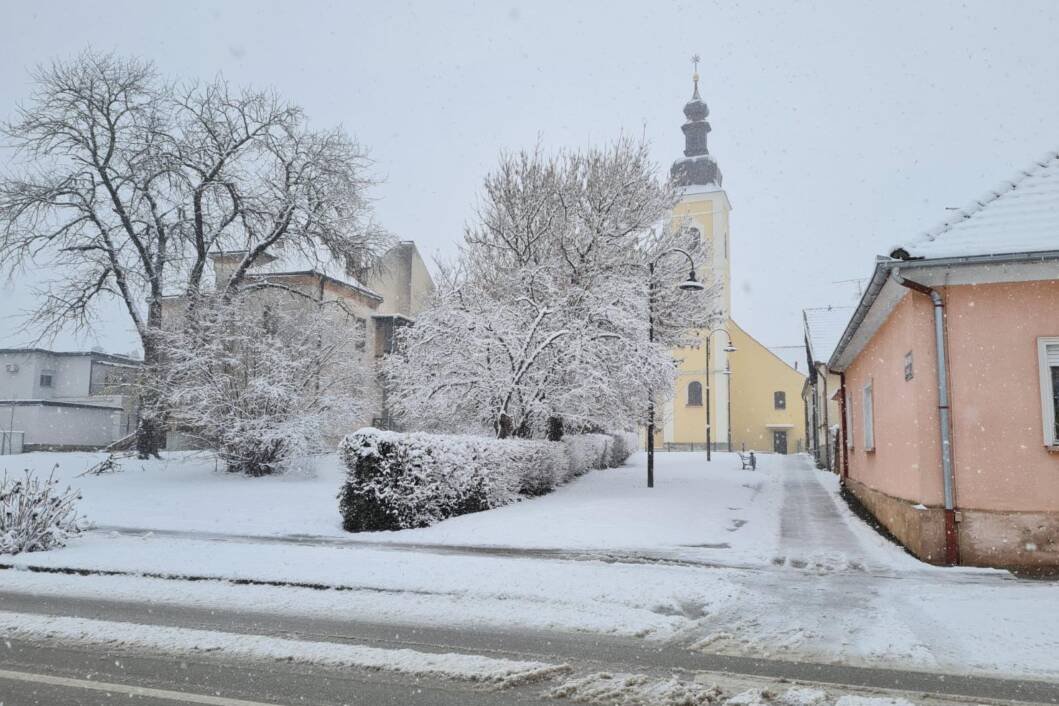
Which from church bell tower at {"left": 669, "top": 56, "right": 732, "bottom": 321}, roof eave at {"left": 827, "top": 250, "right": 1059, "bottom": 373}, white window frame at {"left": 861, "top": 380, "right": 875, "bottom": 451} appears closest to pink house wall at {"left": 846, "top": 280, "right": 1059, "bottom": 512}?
roof eave at {"left": 827, "top": 250, "right": 1059, "bottom": 373}

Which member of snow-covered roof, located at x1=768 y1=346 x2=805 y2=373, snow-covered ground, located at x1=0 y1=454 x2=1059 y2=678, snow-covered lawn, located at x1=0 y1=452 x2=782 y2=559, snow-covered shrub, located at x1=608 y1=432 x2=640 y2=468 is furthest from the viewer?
snow-covered roof, located at x1=768 y1=346 x2=805 y2=373

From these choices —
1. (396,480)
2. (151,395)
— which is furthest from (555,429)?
(151,395)

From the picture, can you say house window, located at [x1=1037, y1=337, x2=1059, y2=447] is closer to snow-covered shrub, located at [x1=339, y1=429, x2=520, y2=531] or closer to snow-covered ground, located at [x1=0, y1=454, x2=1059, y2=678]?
snow-covered ground, located at [x1=0, y1=454, x2=1059, y2=678]

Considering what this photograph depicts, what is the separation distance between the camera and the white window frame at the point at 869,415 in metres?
14.3

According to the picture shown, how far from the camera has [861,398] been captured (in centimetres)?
1650

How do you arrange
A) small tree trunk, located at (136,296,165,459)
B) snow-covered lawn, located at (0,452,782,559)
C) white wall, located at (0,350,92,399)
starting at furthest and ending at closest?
white wall, located at (0,350,92,399) < small tree trunk, located at (136,296,165,459) < snow-covered lawn, located at (0,452,782,559)

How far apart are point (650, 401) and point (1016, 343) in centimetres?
1192

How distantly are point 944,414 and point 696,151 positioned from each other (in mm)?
53566

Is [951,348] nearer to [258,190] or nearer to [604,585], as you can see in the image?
[604,585]

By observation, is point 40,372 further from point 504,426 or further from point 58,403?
point 504,426

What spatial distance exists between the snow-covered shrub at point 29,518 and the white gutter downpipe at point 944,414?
11032mm

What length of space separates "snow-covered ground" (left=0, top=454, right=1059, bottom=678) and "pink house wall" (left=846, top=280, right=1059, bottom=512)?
115 cm

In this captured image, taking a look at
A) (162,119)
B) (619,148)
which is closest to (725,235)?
(619,148)

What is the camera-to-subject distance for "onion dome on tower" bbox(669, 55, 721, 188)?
5778 centimetres
